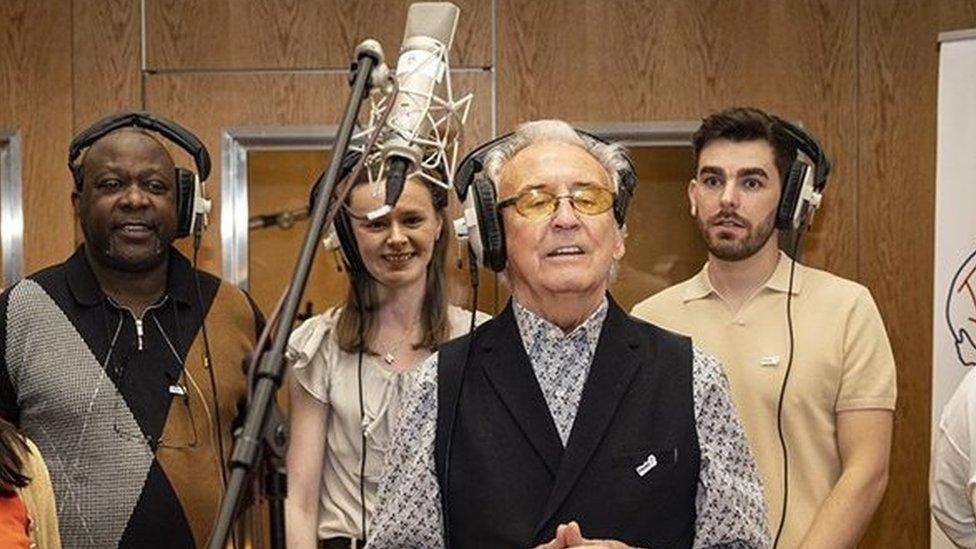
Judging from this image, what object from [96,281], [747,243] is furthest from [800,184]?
[96,281]

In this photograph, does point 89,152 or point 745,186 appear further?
point 745,186

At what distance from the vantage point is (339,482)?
320 centimetres

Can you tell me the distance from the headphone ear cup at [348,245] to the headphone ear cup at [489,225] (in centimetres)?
75

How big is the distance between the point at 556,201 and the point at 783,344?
1101 millimetres

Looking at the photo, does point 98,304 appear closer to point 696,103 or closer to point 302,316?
point 302,316

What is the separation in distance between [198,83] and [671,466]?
2.95 metres

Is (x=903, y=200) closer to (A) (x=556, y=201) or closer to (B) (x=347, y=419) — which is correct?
(B) (x=347, y=419)

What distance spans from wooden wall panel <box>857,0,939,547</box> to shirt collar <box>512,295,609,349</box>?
2.54 meters

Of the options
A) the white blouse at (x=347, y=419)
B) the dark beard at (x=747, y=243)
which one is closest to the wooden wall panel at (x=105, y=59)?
the white blouse at (x=347, y=419)

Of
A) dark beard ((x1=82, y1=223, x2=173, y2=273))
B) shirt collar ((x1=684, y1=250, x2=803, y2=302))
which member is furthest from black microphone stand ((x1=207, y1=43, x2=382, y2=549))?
shirt collar ((x1=684, y1=250, x2=803, y2=302))

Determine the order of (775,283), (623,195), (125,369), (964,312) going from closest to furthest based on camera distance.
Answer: (623,195)
(125,369)
(775,283)
(964,312)

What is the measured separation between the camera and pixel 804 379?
10.8ft

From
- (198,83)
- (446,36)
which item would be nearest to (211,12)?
(198,83)

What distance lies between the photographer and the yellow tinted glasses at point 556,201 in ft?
8.03
